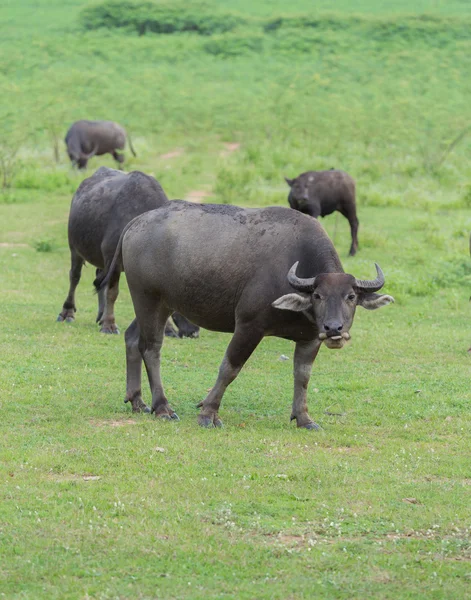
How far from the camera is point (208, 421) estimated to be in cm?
904

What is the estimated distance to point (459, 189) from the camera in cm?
2877

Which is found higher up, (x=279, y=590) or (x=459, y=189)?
(x=279, y=590)

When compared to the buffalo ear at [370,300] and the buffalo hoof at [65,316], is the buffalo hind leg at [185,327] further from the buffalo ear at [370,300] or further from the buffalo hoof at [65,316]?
the buffalo ear at [370,300]

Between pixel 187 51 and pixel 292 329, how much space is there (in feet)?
167

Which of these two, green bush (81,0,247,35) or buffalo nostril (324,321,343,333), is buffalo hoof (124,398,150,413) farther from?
green bush (81,0,247,35)

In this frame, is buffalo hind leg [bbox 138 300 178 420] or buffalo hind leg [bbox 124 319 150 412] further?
buffalo hind leg [bbox 124 319 150 412]

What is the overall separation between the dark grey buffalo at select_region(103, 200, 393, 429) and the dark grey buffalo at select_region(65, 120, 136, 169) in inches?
845

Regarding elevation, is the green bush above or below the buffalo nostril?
below

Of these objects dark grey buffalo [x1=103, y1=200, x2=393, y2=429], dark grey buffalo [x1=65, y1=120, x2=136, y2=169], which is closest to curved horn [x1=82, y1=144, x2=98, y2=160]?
dark grey buffalo [x1=65, y1=120, x2=136, y2=169]

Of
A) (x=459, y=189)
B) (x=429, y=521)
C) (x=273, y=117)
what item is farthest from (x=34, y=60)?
(x=429, y=521)

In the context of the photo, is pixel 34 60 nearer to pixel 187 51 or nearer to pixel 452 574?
pixel 187 51

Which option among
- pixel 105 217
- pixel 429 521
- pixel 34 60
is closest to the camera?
pixel 429 521

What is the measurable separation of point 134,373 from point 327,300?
2.20 metres

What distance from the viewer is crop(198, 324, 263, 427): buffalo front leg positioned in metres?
9.00
